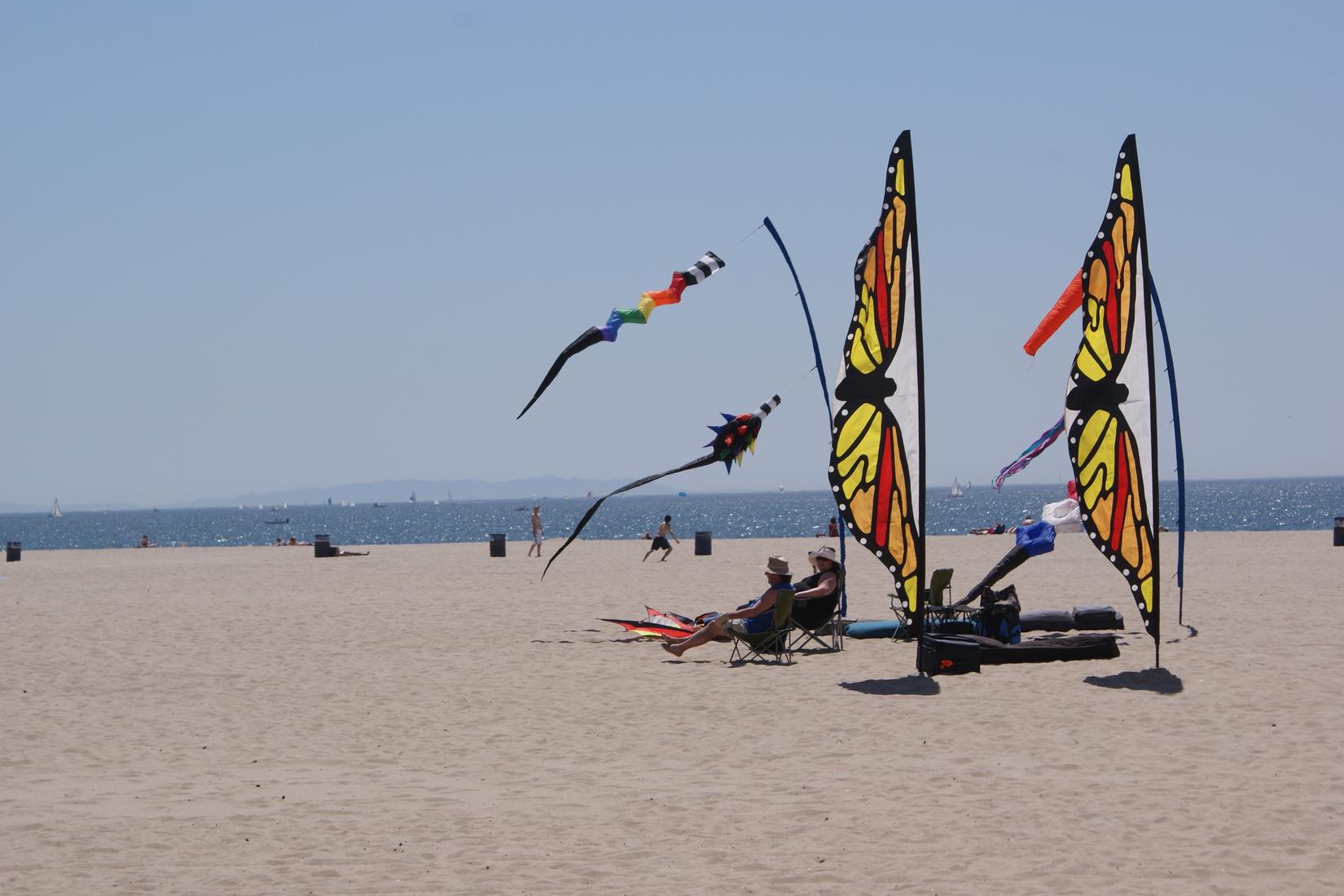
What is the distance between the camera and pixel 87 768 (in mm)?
8586

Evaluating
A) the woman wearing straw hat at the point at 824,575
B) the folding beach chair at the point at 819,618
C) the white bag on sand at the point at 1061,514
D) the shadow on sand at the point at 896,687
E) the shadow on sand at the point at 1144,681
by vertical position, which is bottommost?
the shadow on sand at the point at 896,687

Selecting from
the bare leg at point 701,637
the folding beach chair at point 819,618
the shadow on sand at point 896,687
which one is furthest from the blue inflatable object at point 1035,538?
the bare leg at point 701,637

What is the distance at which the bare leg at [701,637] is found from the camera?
43.1 ft

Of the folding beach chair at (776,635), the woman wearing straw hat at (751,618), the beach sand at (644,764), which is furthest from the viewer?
the woman wearing straw hat at (751,618)

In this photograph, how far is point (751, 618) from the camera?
42.8ft

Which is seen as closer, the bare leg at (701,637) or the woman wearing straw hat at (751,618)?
the woman wearing straw hat at (751,618)

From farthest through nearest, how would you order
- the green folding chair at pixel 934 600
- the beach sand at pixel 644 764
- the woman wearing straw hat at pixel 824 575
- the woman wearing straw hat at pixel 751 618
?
the green folding chair at pixel 934 600
the woman wearing straw hat at pixel 824 575
the woman wearing straw hat at pixel 751 618
the beach sand at pixel 644 764

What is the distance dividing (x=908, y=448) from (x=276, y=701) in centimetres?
571

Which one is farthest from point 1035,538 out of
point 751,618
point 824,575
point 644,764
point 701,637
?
point 644,764

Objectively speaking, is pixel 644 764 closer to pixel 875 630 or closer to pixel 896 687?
pixel 896 687

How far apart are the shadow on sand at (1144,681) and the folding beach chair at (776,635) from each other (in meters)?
2.91

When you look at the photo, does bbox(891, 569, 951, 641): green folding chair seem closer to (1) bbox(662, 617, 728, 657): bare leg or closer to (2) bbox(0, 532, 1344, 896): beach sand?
(2) bbox(0, 532, 1344, 896): beach sand

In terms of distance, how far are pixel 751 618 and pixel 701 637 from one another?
546 mm

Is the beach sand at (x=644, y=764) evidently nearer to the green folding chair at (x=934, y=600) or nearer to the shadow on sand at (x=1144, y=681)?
the shadow on sand at (x=1144, y=681)
